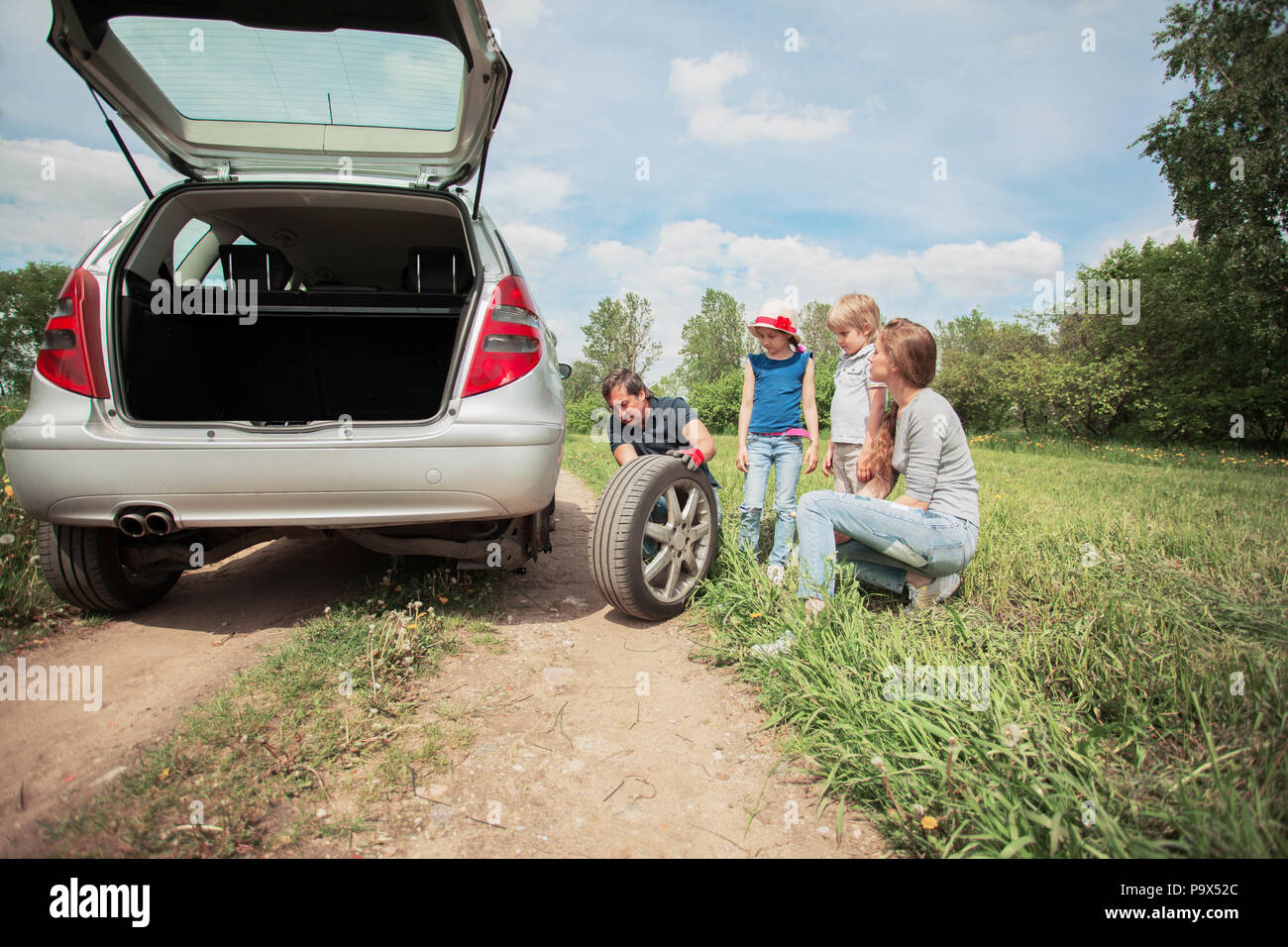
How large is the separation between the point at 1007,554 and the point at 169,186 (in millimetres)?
4547

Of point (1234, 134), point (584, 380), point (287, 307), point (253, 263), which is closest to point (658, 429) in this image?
point (287, 307)

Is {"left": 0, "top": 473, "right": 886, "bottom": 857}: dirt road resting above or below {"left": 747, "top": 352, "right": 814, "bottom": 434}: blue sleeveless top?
below

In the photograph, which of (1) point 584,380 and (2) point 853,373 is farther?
(1) point 584,380

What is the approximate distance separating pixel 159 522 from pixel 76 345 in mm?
727

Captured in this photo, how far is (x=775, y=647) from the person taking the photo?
237 cm

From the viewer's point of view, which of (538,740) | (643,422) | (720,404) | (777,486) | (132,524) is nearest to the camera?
(538,740)

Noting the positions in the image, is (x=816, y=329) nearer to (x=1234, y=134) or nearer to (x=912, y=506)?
(x=1234, y=134)

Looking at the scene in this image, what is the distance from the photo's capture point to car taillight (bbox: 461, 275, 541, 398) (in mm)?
2303

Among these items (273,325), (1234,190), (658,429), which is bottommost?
(658,429)

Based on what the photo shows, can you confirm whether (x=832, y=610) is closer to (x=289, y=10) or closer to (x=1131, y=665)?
(x=1131, y=665)

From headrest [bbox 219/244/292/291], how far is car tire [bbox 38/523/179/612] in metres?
1.58

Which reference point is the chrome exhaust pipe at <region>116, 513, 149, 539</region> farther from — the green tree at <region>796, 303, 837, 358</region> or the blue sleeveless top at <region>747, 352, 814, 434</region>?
the green tree at <region>796, 303, 837, 358</region>

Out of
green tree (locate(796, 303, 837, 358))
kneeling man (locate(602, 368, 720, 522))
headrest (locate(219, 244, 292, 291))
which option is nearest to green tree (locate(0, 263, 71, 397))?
headrest (locate(219, 244, 292, 291))

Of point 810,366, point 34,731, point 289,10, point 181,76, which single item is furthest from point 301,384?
point 810,366
